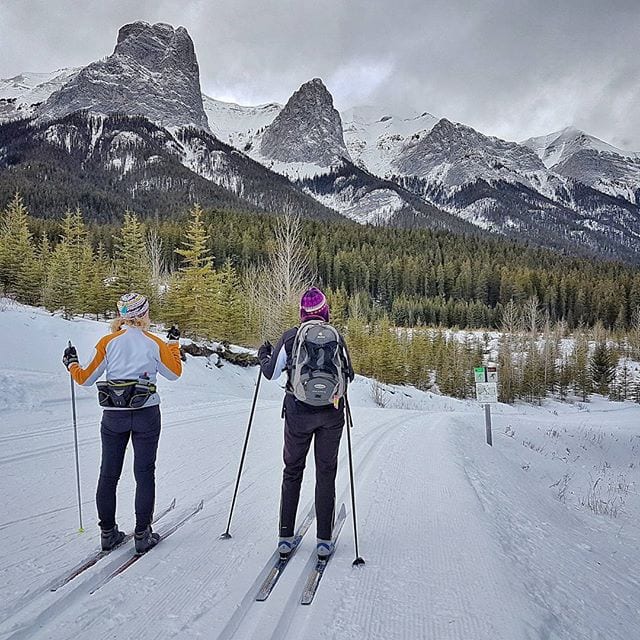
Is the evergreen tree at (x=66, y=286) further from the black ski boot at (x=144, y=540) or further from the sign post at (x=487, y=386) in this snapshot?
the black ski boot at (x=144, y=540)

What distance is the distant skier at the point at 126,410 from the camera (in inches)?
134

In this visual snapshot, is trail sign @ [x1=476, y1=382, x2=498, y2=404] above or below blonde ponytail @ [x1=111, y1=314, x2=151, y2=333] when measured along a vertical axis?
below

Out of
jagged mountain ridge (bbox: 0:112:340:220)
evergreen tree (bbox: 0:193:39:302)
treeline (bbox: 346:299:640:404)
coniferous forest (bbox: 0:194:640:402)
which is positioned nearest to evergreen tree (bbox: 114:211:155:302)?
coniferous forest (bbox: 0:194:640:402)

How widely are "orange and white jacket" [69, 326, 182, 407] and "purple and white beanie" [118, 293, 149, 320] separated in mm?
108

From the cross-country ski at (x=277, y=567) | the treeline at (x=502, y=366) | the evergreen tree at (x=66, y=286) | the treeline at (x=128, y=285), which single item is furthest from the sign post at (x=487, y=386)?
the treeline at (x=502, y=366)

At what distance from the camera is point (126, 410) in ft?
11.2

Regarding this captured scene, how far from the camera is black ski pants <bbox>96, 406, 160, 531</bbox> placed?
342cm

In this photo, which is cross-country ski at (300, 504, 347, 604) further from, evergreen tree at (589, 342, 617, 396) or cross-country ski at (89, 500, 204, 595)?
evergreen tree at (589, 342, 617, 396)

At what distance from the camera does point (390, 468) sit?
6652mm

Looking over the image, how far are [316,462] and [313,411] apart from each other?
0.43m

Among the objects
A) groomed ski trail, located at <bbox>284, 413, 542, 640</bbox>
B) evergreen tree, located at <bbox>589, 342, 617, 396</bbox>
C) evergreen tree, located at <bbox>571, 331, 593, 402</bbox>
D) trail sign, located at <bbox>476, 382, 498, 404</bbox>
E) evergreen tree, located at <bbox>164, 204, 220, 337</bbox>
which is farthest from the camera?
evergreen tree, located at <bbox>589, 342, 617, 396</bbox>

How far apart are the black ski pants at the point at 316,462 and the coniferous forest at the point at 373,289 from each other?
65.5ft

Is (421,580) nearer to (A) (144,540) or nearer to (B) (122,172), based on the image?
(A) (144,540)

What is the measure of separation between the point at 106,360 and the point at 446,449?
22.8ft
